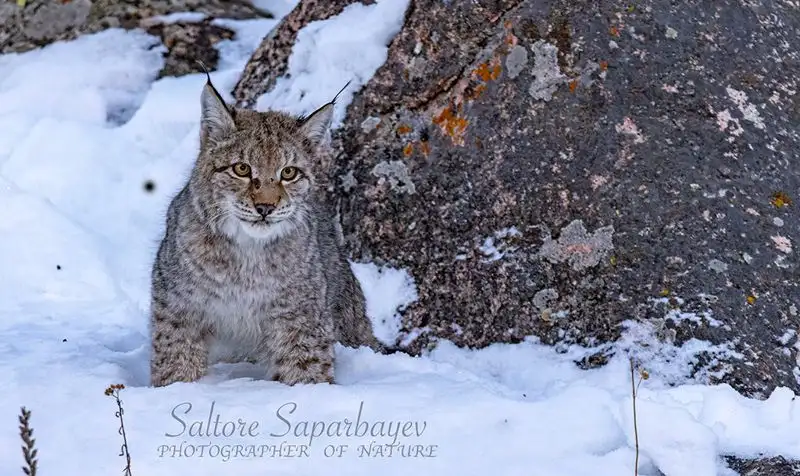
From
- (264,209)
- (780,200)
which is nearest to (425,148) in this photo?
(264,209)

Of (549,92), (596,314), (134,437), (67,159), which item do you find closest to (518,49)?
(549,92)

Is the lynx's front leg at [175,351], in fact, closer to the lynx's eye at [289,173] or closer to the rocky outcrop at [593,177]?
the lynx's eye at [289,173]

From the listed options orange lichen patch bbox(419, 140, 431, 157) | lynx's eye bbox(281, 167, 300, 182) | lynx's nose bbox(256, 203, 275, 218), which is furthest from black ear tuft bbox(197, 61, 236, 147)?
orange lichen patch bbox(419, 140, 431, 157)

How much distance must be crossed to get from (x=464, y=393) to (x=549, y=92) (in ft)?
6.37

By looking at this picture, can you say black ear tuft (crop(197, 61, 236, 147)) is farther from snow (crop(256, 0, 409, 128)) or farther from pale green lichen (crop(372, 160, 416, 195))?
snow (crop(256, 0, 409, 128))

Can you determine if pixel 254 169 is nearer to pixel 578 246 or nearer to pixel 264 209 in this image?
pixel 264 209

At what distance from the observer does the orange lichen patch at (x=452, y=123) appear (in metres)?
6.20

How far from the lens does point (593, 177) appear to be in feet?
19.1

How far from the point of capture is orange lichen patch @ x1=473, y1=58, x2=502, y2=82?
6168mm

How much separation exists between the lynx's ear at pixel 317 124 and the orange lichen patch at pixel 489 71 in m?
1.07

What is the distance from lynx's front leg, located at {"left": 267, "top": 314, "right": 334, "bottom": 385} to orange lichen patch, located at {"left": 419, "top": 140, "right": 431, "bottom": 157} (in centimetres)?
134

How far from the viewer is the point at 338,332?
616 cm

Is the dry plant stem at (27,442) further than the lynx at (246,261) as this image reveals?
No

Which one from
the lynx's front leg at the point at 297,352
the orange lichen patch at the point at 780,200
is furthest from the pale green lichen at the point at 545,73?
the lynx's front leg at the point at 297,352
